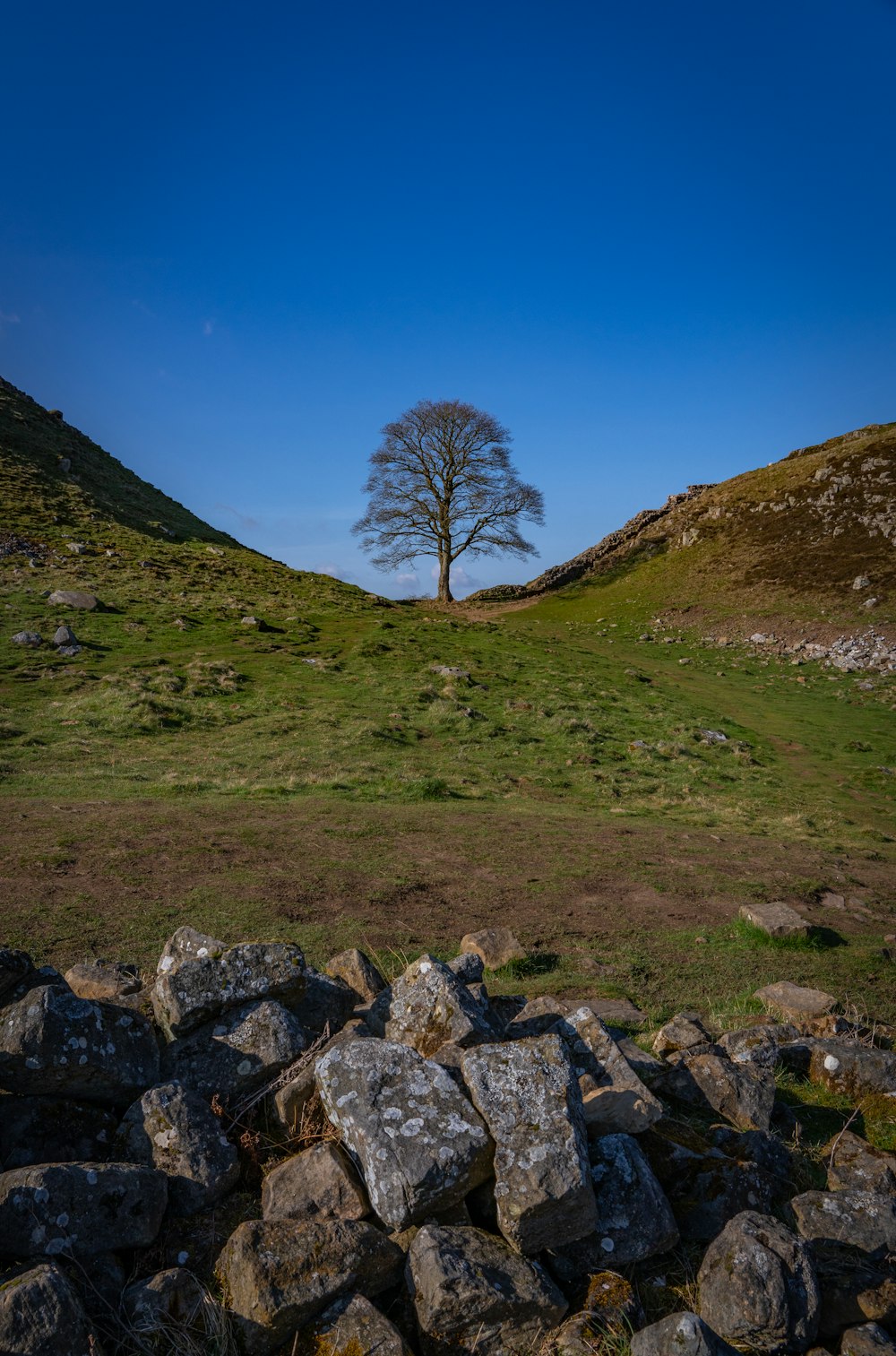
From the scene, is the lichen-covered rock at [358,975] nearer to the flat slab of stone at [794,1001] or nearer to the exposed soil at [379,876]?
the exposed soil at [379,876]

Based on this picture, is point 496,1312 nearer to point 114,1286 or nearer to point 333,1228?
point 333,1228

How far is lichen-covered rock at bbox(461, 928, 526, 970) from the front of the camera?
993 centimetres

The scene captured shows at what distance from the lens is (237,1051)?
5180mm

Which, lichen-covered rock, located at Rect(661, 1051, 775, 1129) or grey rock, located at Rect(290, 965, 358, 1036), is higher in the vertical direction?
grey rock, located at Rect(290, 965, 358, 1036)

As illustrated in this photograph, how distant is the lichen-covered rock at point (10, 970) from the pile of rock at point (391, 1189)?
0.02 metres

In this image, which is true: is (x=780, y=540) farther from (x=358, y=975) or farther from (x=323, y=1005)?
(x=323, y=1005)

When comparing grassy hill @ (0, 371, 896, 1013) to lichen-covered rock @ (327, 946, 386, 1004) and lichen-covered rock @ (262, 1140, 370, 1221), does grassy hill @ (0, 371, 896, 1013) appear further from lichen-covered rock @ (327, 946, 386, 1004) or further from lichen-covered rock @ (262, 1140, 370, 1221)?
lichen-covered rock @ (262, 1140, 370, 1221)

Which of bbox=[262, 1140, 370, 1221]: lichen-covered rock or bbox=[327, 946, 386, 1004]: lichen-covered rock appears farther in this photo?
bbox=[327, 946, 386, 1004]: lichen-covered rock

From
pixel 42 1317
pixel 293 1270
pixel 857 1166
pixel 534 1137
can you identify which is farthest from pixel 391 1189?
pixel 857 1166

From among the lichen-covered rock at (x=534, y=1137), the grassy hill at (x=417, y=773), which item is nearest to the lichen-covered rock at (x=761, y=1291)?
the lichen-covered rock at (x=534, y=1137)

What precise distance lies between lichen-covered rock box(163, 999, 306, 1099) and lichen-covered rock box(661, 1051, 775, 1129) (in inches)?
120

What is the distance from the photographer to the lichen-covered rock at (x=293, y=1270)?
11.9ft

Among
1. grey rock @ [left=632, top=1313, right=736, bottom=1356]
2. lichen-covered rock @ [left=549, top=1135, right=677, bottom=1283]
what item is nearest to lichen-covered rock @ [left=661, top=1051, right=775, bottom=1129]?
lichen-covered rock @ [left=549, top=1135, right=677, bottom=1283]

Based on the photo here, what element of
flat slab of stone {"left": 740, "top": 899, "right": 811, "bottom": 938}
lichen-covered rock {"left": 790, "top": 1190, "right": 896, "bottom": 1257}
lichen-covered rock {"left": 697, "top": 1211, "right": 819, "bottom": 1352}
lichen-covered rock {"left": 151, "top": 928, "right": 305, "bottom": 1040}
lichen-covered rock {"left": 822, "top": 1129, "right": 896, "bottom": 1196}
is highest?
lichen-covered rock {"left": 151, "top": 928, "right": 305, "bottom": 1040}
